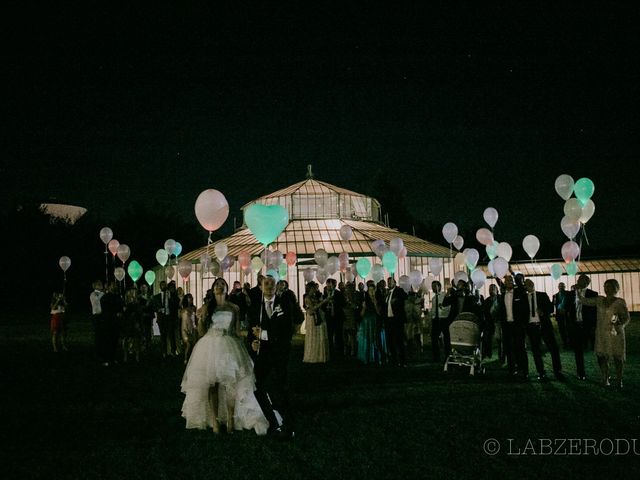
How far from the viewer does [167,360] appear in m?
13.5

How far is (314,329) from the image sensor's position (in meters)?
12.6

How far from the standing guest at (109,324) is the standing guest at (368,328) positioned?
5.28 meters

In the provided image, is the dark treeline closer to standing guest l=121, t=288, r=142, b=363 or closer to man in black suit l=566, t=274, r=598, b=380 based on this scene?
standing guest l=121, t=288, r=142, b=363

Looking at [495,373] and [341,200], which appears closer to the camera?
[495,373]

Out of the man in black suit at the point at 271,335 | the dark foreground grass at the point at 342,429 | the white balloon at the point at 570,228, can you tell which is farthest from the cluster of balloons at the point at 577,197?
the man in black suit at the point at 271,335

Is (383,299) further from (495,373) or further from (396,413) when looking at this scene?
(396,413)

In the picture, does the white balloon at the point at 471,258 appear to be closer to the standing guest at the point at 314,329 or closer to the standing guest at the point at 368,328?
the standing guest at the point at 368,328

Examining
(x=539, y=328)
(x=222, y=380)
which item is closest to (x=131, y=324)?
(x=222, y=380)

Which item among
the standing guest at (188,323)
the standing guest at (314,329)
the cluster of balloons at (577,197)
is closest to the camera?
the standing guest at (188,323)

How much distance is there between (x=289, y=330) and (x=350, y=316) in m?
7.76

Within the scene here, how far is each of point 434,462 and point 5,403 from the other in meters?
6.45

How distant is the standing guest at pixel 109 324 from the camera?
12.6 metres

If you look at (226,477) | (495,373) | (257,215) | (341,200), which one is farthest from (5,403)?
(341,200)

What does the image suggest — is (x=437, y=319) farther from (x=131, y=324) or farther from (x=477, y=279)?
(x=131, y=324)
